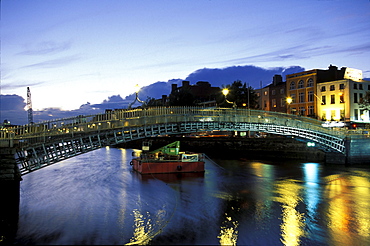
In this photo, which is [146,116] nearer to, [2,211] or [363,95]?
[2,211]

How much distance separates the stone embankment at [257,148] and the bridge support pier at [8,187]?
4450cm

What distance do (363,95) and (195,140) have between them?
3711 cm

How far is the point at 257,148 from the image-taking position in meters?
64.0

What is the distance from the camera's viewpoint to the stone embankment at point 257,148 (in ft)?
184

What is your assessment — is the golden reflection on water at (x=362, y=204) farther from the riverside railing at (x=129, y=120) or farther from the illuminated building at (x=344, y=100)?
the illuminated building at (x=344, y=100)

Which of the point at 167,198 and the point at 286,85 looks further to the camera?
the point at 286,85

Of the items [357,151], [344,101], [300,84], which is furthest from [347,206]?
[300,84]

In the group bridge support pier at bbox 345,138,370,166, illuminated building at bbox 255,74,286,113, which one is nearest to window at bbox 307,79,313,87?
illuminated building at bbox 255,74,286,113

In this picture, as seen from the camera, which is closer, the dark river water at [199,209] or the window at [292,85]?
the dark river water at [199,209]

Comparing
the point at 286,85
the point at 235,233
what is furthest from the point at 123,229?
the point at 286,85

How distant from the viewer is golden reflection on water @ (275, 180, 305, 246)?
61.7ft

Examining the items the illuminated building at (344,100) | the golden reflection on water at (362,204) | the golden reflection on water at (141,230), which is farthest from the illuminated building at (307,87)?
the golden reflection on water at (141,230)

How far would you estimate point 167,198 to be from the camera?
29.1 m

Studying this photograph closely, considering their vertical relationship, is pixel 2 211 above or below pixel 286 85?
below
